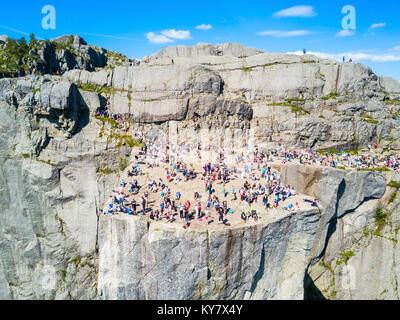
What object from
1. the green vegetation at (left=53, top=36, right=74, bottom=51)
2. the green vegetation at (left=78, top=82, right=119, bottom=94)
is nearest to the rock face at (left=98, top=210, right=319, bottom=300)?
the green vegetation at (left=78, top=82, right=119, bottom=94)

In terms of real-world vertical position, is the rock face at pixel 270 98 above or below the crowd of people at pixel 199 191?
above

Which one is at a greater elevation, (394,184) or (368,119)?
(368,119)

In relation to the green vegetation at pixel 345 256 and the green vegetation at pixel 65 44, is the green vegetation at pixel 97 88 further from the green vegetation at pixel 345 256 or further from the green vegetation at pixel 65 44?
the green vegetation at pixel 345 256

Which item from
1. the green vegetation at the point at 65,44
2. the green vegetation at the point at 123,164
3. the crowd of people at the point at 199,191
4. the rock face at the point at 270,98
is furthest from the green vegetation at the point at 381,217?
the green vegetation at the point at 65,44

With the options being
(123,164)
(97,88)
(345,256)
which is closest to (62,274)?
(123,164)

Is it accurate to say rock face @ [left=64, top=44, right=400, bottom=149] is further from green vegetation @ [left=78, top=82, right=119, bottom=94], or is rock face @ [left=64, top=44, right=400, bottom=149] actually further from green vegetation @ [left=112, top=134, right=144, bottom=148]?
green vegetation @ [left=112, top=134, right=144, bottom=148]

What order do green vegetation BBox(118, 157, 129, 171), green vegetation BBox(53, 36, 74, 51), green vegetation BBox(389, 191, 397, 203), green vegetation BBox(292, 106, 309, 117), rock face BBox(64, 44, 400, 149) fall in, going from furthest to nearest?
1. green vegetation BBox(53, 36, 74, 51)
2. green vegetation BBox(292, 106, 309, 117)
3. rock face BBox(64, 44, 400, 149)
4. green vegetation BBox(118, 157, 129, 171)
5. green vegetation BBox(389, 191, 397, 203)

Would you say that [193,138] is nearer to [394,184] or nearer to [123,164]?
[123,164]

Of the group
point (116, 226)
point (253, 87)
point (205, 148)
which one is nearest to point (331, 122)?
point (253, 87)
